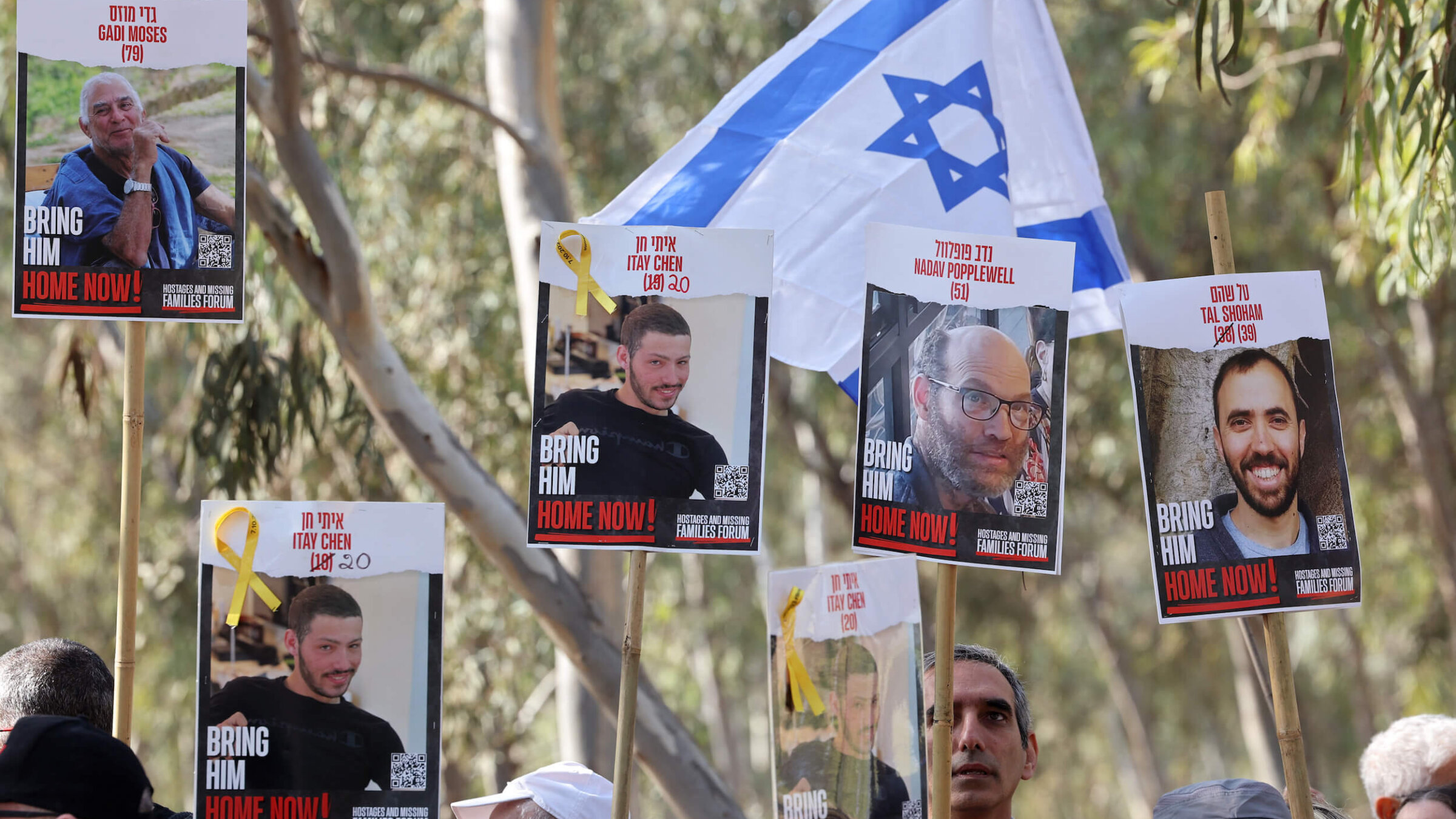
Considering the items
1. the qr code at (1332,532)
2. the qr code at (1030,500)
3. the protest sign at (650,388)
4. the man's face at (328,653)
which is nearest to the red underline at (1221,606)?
the qr code at (1332,532)

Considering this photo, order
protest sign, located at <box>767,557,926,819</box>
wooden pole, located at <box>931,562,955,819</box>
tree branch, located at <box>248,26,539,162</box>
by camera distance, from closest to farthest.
Answer: wooden pole, located at <box>931,562,955,819</box>
protest sign, located at <box>767,557,926,819</box>
tree branch, located at <box>248,26,539,162</box>

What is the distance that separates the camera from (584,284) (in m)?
2.36

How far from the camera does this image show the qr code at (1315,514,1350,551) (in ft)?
7.38

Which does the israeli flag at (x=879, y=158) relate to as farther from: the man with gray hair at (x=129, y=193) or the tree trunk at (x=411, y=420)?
the man with gray hair at (x=129, y=193)

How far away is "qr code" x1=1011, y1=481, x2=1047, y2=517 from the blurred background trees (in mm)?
1580

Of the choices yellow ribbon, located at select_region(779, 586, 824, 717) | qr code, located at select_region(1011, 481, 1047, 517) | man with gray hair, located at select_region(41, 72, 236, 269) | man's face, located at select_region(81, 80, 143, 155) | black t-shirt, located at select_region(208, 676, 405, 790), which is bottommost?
black t-shirt, located at select_region(208, 676, 405, 790)

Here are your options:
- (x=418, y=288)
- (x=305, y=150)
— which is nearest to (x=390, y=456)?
(x=418, y=288)

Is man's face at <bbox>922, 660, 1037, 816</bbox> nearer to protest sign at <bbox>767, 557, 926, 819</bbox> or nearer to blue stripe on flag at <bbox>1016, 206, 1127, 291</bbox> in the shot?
protest sign at <bbox>767, 557, 926, 819</bbox>

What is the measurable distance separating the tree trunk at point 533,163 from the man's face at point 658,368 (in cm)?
255

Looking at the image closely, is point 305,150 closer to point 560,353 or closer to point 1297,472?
point 560,353

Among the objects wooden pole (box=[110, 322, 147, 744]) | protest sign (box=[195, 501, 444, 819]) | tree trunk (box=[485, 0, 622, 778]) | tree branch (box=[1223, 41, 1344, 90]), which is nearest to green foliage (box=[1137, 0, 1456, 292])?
tree branch (box=[1223, 41, 1344, 90])

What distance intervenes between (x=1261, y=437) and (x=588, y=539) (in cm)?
104

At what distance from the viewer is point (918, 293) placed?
2307 millimetres

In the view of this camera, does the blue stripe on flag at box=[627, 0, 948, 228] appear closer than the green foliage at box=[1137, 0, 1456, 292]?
No
